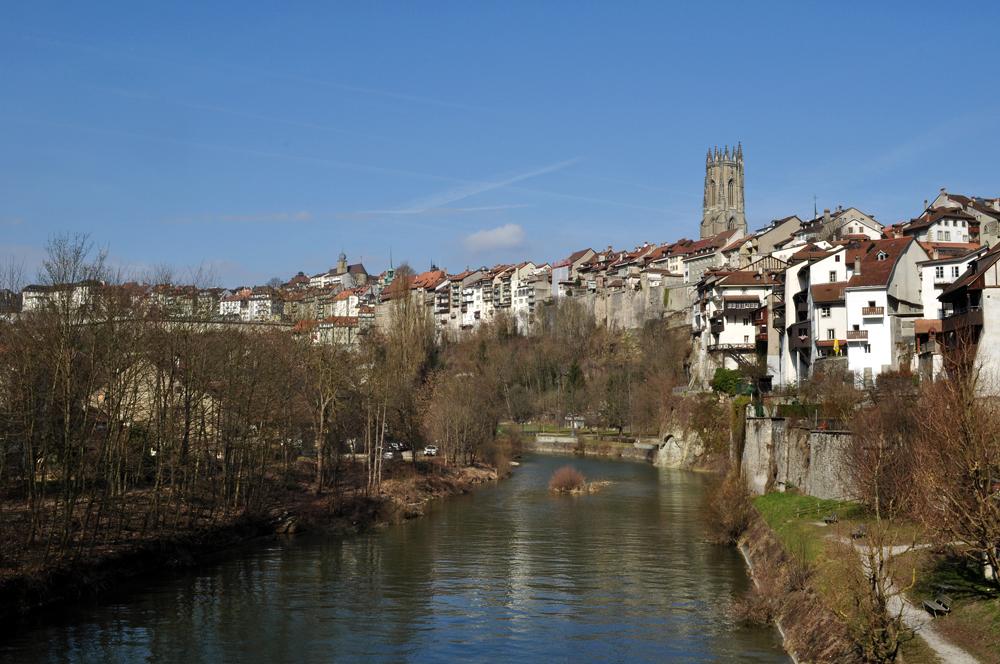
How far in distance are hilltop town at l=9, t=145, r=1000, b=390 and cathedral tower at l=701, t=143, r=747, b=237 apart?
5147cm

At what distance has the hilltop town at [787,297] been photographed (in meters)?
42.4

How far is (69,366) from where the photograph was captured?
2695cm

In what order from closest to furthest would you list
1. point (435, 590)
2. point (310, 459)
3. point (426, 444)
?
point (435, 590) → point (310, 459) → point (426, 444)

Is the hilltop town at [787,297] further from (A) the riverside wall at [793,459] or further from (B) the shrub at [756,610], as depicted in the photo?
(B) the shrub at [756,610]

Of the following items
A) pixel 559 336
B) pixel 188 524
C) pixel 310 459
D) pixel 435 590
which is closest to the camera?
pixel 435 590

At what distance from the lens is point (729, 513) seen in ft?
120

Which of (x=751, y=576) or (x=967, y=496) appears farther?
(x=751, y=576)

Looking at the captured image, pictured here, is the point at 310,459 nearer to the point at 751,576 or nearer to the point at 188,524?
the point at 188,524

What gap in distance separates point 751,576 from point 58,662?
19515 mm

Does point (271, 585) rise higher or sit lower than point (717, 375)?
lower

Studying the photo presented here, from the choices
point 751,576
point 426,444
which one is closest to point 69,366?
point 751,576

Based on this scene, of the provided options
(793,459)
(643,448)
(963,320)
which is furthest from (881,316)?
(643,448)

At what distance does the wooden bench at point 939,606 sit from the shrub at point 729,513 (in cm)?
Result: 1621

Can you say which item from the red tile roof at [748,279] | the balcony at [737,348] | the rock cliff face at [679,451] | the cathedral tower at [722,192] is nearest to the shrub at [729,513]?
the rock cliff face at [679,451]
